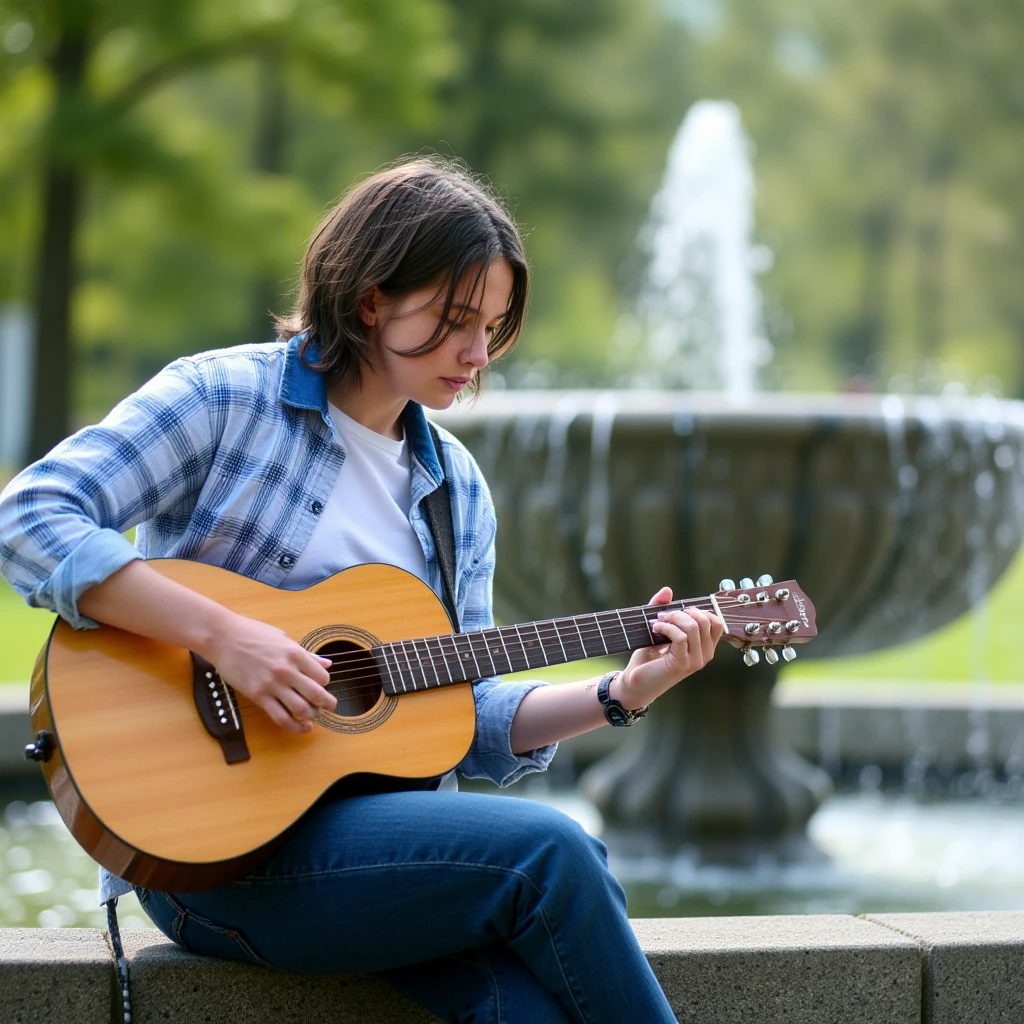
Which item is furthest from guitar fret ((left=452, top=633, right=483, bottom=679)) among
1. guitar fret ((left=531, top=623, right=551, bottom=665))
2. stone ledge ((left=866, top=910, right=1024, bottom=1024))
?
stone ledge ((left=866, top=910, right=1024, bottom=1024))

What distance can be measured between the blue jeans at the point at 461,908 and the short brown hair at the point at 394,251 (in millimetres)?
757

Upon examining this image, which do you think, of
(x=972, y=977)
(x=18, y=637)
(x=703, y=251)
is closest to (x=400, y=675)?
(x=972, y=977)

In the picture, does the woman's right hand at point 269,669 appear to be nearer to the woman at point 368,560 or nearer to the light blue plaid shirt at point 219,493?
the woman at point 368,560

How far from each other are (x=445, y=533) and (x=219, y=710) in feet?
1.83

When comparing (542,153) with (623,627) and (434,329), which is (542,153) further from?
(623,627)

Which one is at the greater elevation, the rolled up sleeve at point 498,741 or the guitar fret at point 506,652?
the guitar fret at point 506,652

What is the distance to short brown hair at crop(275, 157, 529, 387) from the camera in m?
2.43

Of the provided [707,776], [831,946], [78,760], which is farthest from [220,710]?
[707,776]

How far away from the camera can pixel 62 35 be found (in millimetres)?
16734

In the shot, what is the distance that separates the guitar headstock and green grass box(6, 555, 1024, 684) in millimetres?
5781

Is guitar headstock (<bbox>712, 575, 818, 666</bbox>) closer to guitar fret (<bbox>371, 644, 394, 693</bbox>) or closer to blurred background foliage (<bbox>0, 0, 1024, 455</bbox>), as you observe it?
guitar fret (<bbox>371, 644, 394, 693</bbox>)

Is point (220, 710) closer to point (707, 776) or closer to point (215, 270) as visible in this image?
point (707, 776)

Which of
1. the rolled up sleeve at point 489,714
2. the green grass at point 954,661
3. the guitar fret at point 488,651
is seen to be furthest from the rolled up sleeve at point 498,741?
the green grass at point 954,661

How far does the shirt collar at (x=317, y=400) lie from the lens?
8.02 feet
